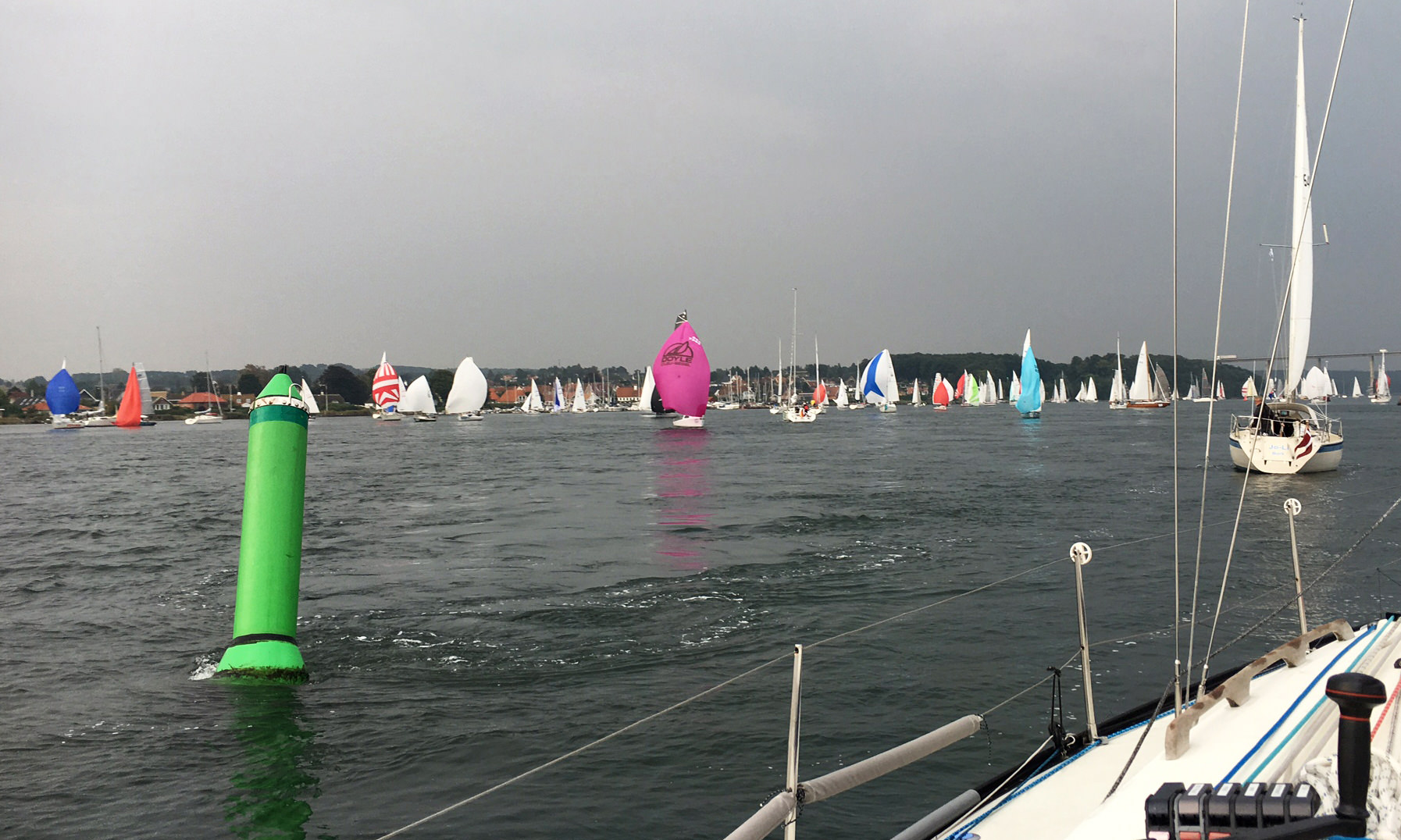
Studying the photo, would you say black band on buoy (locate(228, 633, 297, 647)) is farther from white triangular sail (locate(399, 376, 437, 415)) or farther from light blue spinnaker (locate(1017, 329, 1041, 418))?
white triangular sail (locate(399, 376, 437, 415))

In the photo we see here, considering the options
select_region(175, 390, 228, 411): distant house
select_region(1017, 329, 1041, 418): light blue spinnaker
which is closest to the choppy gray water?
select_region(1017, 329, 1041, 418): light blue spinnaker

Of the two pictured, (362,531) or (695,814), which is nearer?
(695,814)

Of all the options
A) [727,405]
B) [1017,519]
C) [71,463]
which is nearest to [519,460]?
[71,463]

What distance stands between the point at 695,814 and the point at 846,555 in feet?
27.2

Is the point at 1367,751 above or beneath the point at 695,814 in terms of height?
above

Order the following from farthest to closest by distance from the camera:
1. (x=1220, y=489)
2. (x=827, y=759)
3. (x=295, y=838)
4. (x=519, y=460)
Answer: (x=519, y=460), (x=1220, y=489), (x=827, y=759), (x=295, y=838)

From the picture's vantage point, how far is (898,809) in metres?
5.20

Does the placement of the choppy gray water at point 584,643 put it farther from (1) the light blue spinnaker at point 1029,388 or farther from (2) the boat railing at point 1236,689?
(1) the light blue spinnaker at point 1029,388

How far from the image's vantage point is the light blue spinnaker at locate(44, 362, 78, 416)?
75750mm

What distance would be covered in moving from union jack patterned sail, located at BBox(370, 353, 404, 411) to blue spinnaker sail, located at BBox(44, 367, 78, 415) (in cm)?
2303

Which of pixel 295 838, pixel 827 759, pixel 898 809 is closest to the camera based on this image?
pixel 295 838

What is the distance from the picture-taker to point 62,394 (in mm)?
76812

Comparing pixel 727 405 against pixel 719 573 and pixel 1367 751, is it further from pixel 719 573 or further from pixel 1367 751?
pixel 1367 751

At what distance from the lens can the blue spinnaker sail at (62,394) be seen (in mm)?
75750
